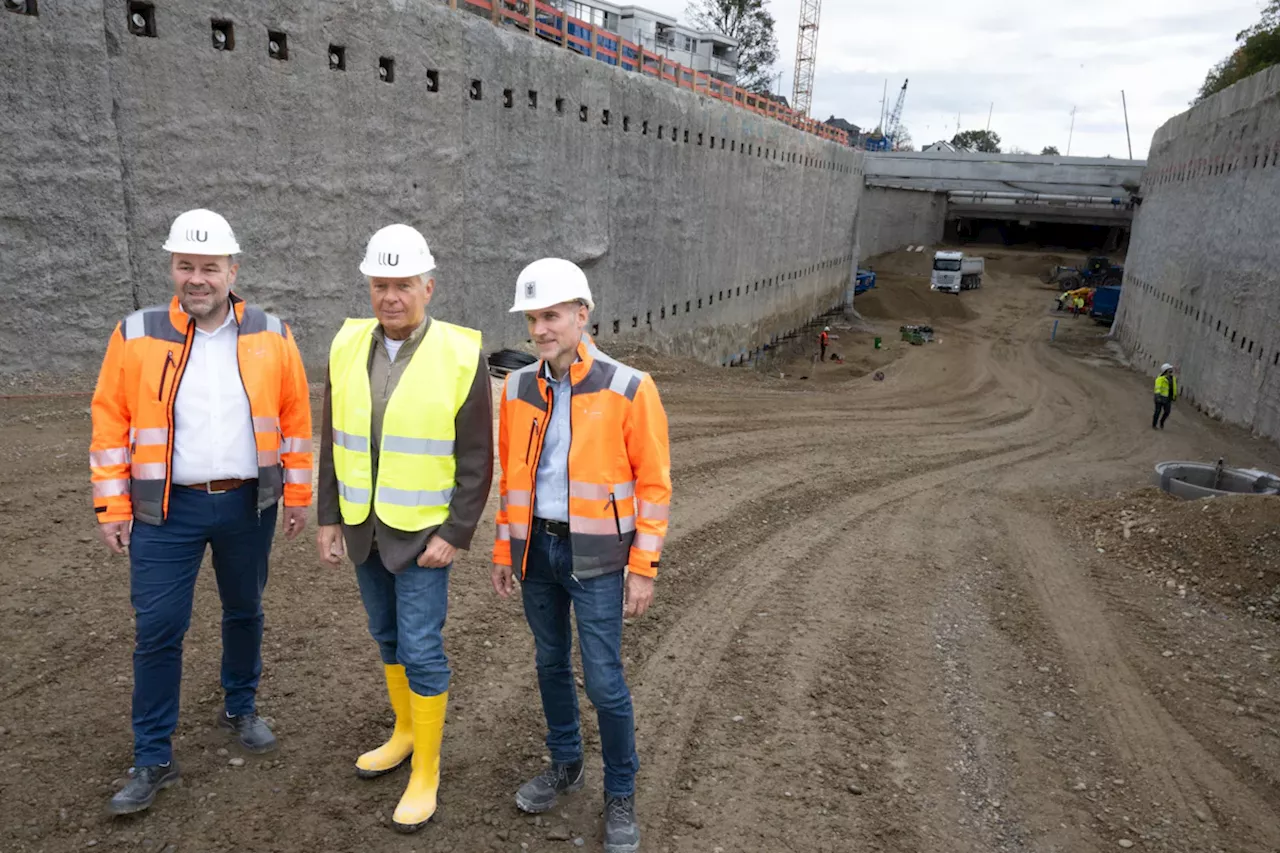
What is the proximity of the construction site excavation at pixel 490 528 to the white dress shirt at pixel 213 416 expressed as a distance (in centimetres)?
1

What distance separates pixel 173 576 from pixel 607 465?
5.73 feet

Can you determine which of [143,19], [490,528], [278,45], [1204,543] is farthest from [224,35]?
[1204,543]

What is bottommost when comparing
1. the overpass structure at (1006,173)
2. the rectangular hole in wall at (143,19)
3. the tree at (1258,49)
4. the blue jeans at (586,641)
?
the blue jeans at (586,641)

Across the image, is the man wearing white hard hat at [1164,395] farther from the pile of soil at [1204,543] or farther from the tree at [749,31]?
the tree at [749,31]

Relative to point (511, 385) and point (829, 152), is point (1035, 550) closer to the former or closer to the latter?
point (511, 385)

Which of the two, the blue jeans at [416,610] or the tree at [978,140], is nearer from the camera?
the blue jeans at [416,610]

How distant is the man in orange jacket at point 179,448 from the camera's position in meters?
3.08

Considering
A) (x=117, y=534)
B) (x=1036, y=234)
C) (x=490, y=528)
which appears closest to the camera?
(x=117, y=534)

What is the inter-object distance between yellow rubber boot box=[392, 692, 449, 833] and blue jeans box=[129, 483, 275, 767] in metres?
0.93

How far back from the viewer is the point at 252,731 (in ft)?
11.9

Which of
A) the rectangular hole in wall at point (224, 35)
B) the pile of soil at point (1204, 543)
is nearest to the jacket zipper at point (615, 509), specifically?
the pile of soil at point (1204, 543)

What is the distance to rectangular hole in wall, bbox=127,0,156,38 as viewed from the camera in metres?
8.46

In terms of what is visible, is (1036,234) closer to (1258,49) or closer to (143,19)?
(1258,49)

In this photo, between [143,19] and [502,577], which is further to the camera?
[143,19]
